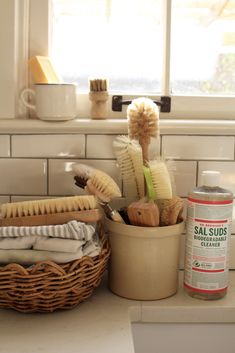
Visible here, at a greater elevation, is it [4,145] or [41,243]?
[4,145]

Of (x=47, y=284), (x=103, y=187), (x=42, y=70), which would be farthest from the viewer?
(x=42, y=70)

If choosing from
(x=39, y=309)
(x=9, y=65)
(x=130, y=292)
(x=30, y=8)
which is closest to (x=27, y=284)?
(x=39, y=309)

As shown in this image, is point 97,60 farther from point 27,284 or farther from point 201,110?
point 27,284

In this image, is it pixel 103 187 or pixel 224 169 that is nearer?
pixel 103 187

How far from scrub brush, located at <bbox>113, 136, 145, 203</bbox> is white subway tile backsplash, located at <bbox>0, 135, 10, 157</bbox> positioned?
0.24 m

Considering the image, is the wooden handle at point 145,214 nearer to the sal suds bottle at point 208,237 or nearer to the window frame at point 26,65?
the sal suds bottle at point 208,237

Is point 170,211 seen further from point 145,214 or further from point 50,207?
point 50,207

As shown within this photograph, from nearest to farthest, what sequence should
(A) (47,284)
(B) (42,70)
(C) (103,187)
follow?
(A) (47,284) → (C) (103,187) → (B) (42,70)

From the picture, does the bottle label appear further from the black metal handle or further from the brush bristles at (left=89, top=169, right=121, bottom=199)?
the black metal handle

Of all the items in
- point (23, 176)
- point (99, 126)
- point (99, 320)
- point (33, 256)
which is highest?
point (99, 126)

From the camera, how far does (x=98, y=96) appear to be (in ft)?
3.34

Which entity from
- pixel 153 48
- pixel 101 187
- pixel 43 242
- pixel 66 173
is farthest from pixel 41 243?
pixel 153 48

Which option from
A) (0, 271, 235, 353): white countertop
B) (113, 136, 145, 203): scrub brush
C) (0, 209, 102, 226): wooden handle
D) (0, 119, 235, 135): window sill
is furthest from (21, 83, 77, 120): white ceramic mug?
(0, 271, 235, 353): white countertop

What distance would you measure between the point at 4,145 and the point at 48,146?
0.31ft
